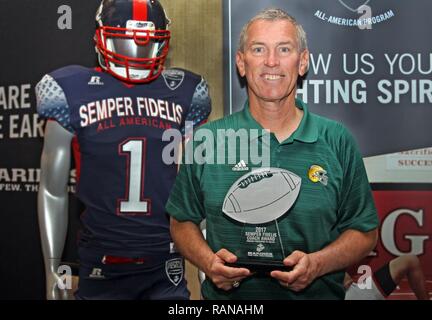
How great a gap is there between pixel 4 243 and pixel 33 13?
2.61 feet

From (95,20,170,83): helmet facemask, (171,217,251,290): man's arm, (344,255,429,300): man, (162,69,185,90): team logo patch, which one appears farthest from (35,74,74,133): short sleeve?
(344,255,429,300): man

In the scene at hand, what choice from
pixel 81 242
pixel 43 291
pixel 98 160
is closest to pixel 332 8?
pixel 98 160

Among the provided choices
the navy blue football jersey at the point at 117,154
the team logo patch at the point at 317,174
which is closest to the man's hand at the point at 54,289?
the navy blue football jersey at the point at 117,154

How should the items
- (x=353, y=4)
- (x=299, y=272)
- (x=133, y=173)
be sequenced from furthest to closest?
(x=353, y=4) → (x=133, y=173) → (x=299, y=272)

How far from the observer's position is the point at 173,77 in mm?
1672

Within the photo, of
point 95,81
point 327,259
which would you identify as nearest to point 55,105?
point 95,81

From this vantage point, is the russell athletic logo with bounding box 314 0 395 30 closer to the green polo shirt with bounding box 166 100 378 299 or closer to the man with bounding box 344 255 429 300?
the green polo shirt with bounding box 166 100 378 299

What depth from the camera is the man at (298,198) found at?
155 centimetres

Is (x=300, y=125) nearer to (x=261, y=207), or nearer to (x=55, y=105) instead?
(x=261, y=207)

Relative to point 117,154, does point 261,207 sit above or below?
below

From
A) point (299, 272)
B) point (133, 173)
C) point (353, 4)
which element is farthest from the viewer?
point (353, 4)

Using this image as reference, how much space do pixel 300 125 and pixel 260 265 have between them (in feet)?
1.39

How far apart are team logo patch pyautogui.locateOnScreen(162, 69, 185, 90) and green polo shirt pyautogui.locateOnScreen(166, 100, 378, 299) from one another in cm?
20

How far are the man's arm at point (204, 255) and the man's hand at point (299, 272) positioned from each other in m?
0.10
